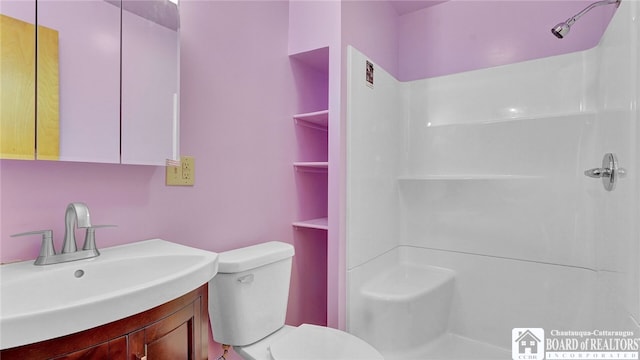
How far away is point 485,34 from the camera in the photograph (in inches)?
89.7

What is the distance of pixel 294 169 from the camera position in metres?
2.02

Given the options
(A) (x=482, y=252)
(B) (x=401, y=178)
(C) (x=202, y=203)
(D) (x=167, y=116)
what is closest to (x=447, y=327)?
(A) (x=482, y=252)

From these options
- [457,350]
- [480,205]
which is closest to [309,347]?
[457,350]

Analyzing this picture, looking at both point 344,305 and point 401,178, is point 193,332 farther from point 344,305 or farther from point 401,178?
point 401,178

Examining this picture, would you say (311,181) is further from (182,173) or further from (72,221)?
(72,221)

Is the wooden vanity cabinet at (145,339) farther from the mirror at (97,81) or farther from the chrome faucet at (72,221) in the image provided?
the mirror at (97,81)

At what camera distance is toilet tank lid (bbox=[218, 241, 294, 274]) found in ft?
4.38

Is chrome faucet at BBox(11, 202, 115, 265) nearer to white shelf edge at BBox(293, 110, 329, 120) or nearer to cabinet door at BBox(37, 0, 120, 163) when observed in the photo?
cabinet door at BBox(37, 0, 120, 163)

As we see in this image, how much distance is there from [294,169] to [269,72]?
1.88 ft

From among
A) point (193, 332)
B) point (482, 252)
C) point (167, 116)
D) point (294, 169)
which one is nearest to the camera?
point (193, 332)

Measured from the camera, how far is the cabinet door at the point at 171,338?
0.81 metres

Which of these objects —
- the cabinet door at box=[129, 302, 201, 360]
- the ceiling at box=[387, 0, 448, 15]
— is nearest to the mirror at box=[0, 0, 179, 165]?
the cabinet door at box=[129, 302, 201, 360]

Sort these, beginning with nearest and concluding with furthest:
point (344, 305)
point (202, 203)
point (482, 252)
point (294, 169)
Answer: point (202, 203) → point (344, 305) → point (294, 169) → point (482, 252)
